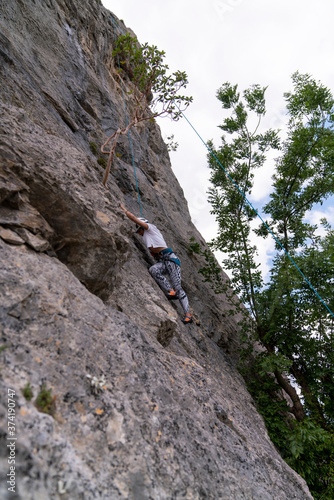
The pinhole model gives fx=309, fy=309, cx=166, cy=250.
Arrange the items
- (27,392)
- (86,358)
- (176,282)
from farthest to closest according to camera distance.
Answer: (176,282) < (86,358) < (27,392)

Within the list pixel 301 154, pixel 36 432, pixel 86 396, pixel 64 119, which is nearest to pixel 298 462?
pixel 86 396

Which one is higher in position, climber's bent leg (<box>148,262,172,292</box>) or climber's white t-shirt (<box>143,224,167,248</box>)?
climber's white t-shirt (<box>143,224,167,248</box>)

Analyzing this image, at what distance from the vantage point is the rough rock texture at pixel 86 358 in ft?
7.29

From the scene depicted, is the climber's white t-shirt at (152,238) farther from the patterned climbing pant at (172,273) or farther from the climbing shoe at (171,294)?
the climbing shoe at (171,294)

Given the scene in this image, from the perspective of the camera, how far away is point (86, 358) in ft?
9.55

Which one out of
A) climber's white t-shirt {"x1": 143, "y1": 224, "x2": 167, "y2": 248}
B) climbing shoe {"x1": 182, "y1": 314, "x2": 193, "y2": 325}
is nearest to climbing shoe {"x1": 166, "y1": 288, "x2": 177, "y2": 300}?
climbing shoe {"x1": 182, "y1": 314, "x2": 193, "y2": 325}

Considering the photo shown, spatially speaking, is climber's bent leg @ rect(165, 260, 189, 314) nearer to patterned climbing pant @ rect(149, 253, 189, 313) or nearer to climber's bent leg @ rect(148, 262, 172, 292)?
patterned climbing pant @ rect(149, 253, 189, 313)

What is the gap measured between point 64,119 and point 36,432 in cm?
671

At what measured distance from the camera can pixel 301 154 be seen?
998 centimetres

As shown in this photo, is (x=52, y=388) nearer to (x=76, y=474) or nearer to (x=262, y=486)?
(x=76, y=474)

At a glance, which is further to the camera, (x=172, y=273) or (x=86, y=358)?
(x=172, y=273)

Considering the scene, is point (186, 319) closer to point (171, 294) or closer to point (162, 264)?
point (171, 294)

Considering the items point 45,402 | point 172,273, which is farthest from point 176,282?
point 45,402

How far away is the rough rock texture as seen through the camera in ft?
7.29
